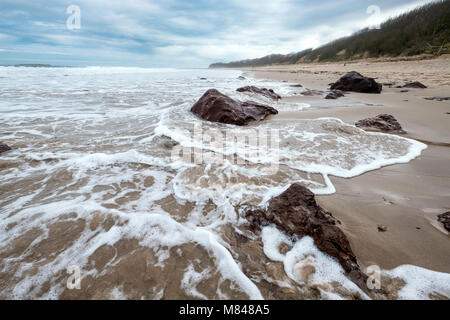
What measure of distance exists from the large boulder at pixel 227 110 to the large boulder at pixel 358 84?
263 inches

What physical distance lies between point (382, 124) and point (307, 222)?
4.16 meters

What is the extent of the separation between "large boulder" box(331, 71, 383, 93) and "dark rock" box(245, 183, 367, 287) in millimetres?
10630

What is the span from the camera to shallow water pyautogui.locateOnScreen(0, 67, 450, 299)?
142 cm

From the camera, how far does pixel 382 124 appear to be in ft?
14.7

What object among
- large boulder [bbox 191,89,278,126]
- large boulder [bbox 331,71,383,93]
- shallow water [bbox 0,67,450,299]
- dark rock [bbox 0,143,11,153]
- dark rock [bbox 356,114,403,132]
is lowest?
shallow water [bbox 0,67,450,299]

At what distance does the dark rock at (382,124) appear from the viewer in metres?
4.37

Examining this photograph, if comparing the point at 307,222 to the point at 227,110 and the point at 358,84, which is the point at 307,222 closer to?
the point at 227,110

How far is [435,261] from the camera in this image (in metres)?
1.54

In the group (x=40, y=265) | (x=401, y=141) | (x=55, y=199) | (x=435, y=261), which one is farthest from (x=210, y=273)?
(x=401, y=141)

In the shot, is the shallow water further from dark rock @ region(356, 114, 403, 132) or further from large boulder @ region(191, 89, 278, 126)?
large boulder @ region(191, 89, 278, 126)

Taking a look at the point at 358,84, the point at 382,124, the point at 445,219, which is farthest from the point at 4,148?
the point at 358,84

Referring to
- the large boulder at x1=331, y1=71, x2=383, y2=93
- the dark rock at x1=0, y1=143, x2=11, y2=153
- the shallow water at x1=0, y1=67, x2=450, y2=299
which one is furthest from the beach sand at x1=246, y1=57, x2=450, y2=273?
the large boulder at x1=331, y1=71, x2=383, y2=93

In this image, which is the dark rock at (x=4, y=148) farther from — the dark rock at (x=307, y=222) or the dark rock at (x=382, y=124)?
the dark rock at (x=382, y=124)
